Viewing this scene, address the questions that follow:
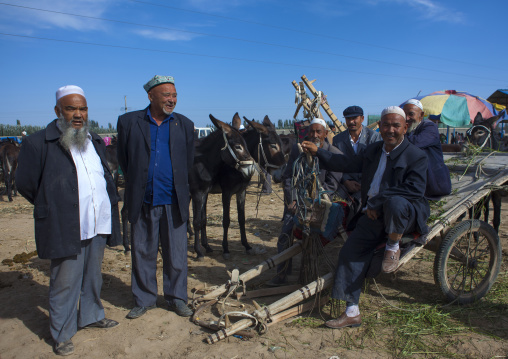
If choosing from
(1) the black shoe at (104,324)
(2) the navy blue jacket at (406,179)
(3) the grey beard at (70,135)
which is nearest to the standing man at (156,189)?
(1) the black shoe at (104,324)

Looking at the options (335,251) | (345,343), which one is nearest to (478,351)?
(345,343)

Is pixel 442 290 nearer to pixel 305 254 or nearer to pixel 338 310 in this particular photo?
pixel 338 310

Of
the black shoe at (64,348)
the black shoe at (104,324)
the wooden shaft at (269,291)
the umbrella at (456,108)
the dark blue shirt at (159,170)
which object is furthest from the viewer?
the umbrella at (456,108)

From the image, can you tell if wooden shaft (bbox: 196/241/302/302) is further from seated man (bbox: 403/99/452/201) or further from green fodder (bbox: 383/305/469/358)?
seated man (bbox: 403/99/452/201)

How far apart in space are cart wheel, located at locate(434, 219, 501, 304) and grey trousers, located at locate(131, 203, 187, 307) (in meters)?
2.74

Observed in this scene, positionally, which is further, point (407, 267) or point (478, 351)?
point (407, 267)

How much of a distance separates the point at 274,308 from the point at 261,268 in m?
0.64

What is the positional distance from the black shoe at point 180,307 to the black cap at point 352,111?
3.18 meters

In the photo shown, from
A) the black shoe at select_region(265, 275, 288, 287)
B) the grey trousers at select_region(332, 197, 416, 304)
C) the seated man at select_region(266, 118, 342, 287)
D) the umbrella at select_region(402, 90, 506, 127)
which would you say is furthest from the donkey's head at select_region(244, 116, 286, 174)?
the umbrella at select_region(402, 90, 506, 127)

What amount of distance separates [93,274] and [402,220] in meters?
2.96

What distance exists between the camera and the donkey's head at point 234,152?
5.38 metres

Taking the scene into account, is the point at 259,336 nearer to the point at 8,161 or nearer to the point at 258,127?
the point at 258,127

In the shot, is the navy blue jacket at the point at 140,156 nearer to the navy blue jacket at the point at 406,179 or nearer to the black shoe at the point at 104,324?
the black shoe at the point at 104,324

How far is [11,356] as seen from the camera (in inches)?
120
